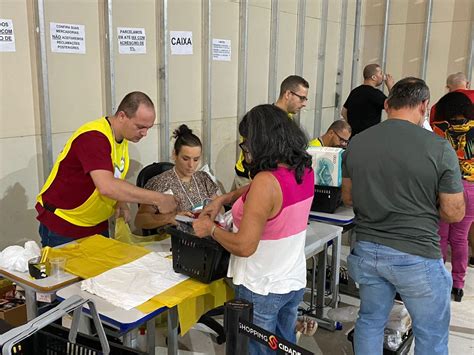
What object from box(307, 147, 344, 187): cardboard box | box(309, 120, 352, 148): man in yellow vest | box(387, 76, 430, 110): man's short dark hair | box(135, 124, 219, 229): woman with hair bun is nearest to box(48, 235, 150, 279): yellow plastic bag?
box(135, 124, 219, 229): woman with hair bun

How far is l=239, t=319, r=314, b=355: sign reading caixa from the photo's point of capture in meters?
1.24

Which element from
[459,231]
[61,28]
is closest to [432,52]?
[459,231]

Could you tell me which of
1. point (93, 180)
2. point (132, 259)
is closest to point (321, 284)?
point (132, 259)

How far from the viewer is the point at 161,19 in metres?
3.28

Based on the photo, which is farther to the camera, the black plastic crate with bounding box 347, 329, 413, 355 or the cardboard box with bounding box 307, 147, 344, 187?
the cardboard box with bounding box 307, 147, 344, 187

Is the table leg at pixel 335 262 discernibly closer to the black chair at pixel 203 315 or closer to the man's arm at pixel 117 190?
the black chair at pixel 203 315

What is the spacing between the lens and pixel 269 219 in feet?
5.56

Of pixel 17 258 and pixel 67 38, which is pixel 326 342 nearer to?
pixel 17 258

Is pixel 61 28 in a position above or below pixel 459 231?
above

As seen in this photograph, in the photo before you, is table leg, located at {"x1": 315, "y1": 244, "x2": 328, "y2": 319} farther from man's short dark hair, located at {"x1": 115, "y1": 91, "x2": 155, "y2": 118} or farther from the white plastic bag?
the white plastic bag

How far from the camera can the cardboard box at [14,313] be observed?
7.57 feet

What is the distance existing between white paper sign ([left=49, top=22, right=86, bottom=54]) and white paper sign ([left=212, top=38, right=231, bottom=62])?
1.21 meters

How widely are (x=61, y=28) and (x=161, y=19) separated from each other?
2.56ft

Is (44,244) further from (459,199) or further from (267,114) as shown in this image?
(459,199)
